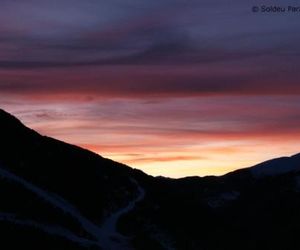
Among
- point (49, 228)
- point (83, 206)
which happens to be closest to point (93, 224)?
point (83, 206)

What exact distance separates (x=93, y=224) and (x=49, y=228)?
439 inches

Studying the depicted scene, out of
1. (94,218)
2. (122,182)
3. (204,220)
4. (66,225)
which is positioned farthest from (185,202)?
(66,225)

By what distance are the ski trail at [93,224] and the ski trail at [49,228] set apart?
254cm

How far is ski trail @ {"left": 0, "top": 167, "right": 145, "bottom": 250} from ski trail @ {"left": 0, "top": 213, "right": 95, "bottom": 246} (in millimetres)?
2544

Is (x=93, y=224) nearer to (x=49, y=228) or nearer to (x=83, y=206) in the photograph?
(x=83, y=206)

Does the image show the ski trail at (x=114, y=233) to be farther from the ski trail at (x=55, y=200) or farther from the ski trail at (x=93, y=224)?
the ski trail at (x=55, y=200)

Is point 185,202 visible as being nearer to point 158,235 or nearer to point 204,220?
point 204,220

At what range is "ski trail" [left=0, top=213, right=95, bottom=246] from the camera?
99312mm

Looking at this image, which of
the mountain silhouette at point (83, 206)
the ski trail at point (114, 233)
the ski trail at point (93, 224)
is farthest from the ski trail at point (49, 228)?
the ski trail at point (114, 233)

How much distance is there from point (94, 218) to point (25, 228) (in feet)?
66.0

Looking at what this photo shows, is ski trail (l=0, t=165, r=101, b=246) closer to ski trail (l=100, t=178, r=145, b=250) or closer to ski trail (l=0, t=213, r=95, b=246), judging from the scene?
ski trail (l=100, t=178, r=145, b=250)

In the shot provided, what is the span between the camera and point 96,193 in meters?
134

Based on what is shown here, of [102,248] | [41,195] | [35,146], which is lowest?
[102,248]

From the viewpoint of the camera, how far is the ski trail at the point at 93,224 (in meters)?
104
